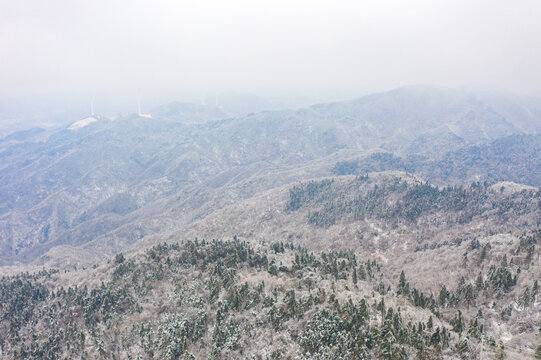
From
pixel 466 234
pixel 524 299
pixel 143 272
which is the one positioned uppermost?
pixel 524 299

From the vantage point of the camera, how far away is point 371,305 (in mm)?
84562

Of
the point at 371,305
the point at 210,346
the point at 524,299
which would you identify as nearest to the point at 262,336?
the point at 210,346

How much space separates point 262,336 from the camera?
262ft

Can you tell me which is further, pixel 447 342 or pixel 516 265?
pixel 516 265

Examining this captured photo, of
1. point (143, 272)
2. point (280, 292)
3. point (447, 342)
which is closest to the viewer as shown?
point (447, 342)

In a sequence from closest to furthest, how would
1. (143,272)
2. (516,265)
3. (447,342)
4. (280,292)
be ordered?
(447,342) < (280,292) < (516,265) < (143,272)

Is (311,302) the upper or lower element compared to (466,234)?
upper

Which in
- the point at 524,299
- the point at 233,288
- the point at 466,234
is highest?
the point at 524,299

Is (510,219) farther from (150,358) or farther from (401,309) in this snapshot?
(150,358)

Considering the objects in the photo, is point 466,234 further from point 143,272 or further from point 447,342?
point 143,272

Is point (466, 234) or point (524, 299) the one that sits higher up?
point (524, 299)

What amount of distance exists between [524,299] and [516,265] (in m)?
30.1

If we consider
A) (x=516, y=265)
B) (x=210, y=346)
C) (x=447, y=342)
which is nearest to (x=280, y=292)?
(x=210, y=346)

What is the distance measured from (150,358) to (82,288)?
74.8 metres
